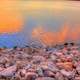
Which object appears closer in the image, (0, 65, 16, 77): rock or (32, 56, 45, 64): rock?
(0, 65, 16, 77): rock

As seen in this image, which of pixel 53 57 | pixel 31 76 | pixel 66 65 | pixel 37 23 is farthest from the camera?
pixel 37 23

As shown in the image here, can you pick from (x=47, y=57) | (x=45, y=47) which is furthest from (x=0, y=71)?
(x=45, y=47)

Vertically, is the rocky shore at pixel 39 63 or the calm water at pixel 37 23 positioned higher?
the rocky shore at pixel 39 63

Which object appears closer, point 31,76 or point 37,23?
point 31,76

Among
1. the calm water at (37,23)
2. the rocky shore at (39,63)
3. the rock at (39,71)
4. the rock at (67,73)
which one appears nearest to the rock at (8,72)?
the rocky shore at (39,63)

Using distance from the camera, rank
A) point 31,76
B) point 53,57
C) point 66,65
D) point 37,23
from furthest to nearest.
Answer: point 37,23 → point 53,57 → point 66,65 → point 31,76

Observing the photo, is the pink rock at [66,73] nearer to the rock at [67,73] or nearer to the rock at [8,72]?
the rock at [67,73]

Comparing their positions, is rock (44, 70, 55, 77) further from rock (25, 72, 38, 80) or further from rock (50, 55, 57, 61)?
rock (50, 55, 57, 61)

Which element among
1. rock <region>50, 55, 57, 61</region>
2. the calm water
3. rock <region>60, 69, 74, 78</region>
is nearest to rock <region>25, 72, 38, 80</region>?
rock <region>60, 69, 74, 78</region>

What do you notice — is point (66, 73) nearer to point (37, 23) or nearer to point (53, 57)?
point (53, 57)

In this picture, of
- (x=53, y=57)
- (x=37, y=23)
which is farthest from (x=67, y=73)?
(x=37, y=23)

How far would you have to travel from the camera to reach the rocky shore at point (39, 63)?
3.63 ft

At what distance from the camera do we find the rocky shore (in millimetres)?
1106

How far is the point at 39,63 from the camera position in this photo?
1241 millimetres
